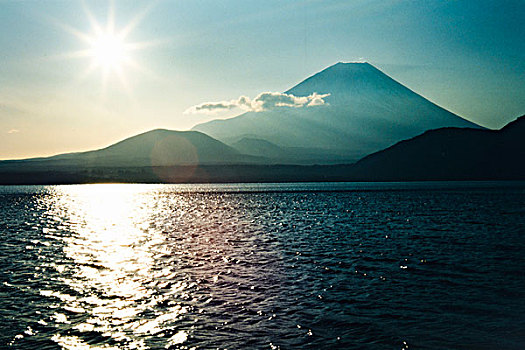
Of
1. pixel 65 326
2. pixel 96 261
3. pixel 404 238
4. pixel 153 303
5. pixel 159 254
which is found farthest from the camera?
pixel 404 238

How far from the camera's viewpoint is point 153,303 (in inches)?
845

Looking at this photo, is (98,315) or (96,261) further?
(96,261)

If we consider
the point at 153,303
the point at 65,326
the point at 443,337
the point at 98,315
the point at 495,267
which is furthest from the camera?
the point at 495,267

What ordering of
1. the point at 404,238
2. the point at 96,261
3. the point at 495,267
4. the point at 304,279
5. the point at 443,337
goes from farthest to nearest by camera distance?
the point at 404,238 → the point at 96,261 → the point at 495,267 → the point at 304,279 → the point at 443,337

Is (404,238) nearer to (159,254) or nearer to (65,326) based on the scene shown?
(159,254)

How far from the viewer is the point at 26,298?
22.5m

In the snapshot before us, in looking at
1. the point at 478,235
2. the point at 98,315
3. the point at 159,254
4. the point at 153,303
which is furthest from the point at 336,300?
the point at 478,235

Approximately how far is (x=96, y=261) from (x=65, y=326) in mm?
17168

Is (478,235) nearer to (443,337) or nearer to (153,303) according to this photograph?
(443,337)

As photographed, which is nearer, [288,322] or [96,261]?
[288,322]

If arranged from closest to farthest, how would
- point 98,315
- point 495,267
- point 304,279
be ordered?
point 98,315 → point 304,279 → point 495,267

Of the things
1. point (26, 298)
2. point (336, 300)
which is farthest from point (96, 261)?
point (336, 300)

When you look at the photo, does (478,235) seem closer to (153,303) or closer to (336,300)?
(336,300)

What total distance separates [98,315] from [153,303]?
9.50 ft
